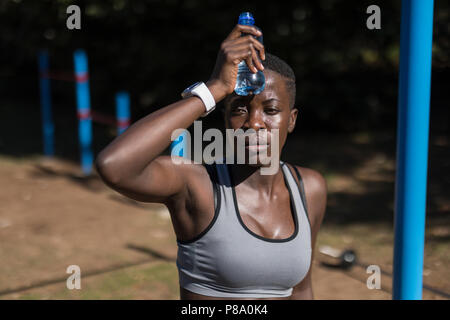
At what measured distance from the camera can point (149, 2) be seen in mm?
9008

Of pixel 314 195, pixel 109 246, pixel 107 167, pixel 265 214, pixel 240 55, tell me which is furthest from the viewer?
pixel 109 246

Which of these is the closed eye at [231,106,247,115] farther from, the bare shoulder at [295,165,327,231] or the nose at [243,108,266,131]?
the bare shoulder at [295,165,327,231]

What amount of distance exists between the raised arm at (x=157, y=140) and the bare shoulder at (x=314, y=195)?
664 mm

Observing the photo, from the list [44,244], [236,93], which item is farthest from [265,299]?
[44,244]

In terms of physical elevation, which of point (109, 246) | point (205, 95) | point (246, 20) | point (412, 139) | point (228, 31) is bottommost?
point (109, 246)

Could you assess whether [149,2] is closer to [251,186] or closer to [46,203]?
[46,203]

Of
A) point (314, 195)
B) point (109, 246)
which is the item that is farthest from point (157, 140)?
point (109, 246)

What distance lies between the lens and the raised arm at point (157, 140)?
1823 millimetres

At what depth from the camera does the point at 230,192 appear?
225 cm

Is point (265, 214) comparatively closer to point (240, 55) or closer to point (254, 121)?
point (254, 121)

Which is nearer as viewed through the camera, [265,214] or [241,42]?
[241,42]

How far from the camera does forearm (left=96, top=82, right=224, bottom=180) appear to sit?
181cm

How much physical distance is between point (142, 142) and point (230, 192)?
21.1 inches

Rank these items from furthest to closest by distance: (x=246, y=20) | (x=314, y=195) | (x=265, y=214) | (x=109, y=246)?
(x=109, y=246), (x=314, y=195), (x=265, y=214), (x=246, y=20)
